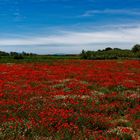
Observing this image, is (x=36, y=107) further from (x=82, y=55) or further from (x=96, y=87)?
(x=82, y=55)

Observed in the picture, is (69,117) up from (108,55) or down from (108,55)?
down

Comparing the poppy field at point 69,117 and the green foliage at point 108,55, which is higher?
the green foliage at point 108,55

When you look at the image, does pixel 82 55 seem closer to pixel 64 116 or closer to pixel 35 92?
pixel 35 92

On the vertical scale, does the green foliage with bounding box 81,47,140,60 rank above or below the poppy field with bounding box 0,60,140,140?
above

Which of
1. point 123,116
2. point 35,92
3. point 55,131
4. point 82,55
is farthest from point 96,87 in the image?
point 82,55

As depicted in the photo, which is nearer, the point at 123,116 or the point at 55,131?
the point at 55,131

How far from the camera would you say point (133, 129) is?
464 inches

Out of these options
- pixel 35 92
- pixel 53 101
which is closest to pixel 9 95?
pixel 35 92

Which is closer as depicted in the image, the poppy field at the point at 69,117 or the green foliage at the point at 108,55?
the poppy field at the point at 69,117

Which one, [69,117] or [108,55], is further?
[108,55]

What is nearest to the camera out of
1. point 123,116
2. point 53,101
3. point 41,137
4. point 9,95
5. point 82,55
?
point 41,137

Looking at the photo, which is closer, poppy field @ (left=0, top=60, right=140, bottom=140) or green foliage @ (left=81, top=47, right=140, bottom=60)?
poppy field @ (left=0, top=60, right=140, bottom=140)

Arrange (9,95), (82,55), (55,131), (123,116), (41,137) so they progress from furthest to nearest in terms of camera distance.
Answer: (82,55)
(9,95)
(123,116)
(55,131)
(41,137)

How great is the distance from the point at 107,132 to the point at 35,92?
9445 millimetres
